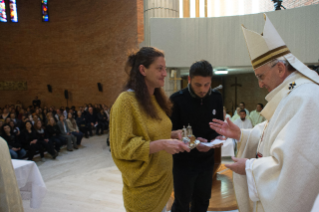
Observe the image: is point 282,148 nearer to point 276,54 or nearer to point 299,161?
point 299,161

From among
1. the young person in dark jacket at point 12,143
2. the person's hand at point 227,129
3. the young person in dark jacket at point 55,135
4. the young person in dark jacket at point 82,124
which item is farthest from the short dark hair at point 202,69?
the young person in dark jacket at point 82,124

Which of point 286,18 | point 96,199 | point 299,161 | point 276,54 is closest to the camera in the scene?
point 299,161

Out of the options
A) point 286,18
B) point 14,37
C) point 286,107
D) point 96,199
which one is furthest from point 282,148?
point 14,37

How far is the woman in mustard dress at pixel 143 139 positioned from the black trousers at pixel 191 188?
404 mm

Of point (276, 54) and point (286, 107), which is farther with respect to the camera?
point (276, 54)

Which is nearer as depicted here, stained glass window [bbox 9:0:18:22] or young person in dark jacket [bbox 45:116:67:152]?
young person in dark jacket [bbox 45:116:67:152]

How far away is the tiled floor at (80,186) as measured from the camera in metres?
3.15

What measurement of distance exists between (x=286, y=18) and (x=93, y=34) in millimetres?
11204

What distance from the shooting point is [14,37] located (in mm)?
14945

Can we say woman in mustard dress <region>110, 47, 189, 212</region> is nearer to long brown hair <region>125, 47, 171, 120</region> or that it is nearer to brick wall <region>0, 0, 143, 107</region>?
long brown hair <region>125, 47, 171, 120</region>

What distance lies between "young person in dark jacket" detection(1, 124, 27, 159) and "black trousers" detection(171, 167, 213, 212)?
4896mm

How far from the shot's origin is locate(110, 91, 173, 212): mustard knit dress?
122cm

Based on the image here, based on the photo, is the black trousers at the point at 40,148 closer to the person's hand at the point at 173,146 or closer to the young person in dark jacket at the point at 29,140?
the young person in dark jacket at the point at 29,140

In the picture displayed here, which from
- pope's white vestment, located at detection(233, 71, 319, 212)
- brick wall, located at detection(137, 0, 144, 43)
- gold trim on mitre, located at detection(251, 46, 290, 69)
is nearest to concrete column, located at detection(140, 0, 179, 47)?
brick wall, located at detection(137, 0, 144, 43)
